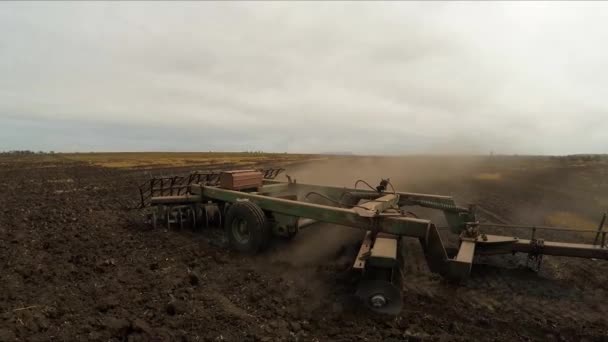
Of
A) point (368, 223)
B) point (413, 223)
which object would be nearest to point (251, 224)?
point (368, 223)

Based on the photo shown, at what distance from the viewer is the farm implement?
188 inches

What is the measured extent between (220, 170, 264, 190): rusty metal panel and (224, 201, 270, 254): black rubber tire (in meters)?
1.00

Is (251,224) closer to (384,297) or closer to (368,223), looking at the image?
(368,223)

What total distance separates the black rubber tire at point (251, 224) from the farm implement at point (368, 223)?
2cm

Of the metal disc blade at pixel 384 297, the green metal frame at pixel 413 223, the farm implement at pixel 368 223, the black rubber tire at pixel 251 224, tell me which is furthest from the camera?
the black rubber tire at pixel 251 224

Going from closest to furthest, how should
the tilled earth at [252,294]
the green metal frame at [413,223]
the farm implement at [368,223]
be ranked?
1. the tilled earth at [252,294]
2. the farm implement at [368,223]
3. the green metal frame at [413,223]

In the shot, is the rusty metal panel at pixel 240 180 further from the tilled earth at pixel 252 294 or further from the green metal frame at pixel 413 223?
the tilled earth at pixel 252 294

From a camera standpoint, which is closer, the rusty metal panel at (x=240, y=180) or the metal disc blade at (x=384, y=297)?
the metal disc blade at (x=384, y=297)

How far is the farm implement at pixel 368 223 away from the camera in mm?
4766

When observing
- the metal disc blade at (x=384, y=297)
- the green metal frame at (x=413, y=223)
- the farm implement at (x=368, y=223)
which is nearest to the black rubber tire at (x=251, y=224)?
the farm implement at (x=368, y=223)

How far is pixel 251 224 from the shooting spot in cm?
675

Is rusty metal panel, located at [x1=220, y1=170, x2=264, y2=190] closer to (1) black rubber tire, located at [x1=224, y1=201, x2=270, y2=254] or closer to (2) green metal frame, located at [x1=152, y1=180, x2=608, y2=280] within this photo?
(2) green metal frame, located at [x1=152, y1=180, x2=608, y2=280]

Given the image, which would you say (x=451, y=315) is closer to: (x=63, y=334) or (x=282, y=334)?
(x=282, y=334)

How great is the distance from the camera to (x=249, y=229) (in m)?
6.83
